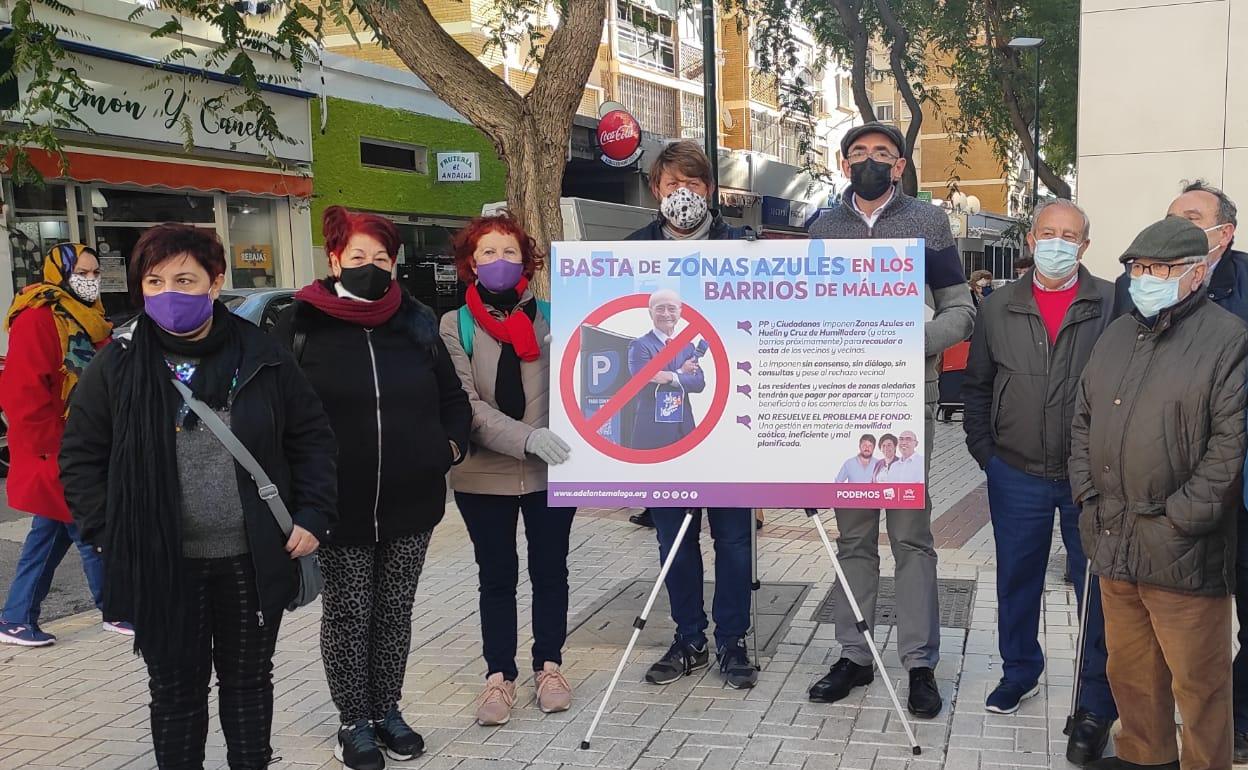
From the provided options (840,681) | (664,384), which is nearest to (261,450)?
(664,384)

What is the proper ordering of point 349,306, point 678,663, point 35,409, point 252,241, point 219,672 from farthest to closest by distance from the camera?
point 252,241, point 35,409, point 678,663, point 349,306, point 219,672

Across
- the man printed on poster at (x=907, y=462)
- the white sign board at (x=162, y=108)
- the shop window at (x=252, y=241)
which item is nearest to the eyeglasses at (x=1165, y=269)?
the man printed on poster at (x=907, y=462)

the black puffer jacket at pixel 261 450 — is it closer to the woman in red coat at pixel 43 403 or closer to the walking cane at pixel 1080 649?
the woman in red coat at pixel 43 403

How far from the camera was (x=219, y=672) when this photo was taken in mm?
3473

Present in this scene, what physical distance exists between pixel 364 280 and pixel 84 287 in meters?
2.62

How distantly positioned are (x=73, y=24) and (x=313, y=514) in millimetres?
12885

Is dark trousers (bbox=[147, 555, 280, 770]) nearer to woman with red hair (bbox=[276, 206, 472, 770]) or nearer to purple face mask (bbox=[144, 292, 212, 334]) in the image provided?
woman with red hair (bbox=[276, 206, 472, 770])

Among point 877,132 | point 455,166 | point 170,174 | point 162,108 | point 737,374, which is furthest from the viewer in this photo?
point 455,166

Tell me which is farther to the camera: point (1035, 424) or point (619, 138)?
point (619, 138)

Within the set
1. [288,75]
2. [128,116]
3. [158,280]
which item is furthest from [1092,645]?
[288,75]

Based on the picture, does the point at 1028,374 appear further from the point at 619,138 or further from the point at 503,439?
the point at 619,138

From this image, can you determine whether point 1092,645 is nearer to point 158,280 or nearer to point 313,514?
point 313,514

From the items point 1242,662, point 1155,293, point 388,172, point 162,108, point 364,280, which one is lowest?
point 1242,662

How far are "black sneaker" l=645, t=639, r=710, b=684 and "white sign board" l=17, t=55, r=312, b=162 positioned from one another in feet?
33.7
